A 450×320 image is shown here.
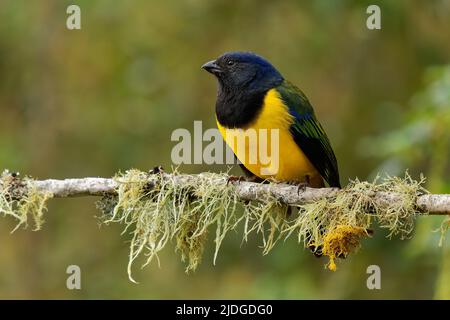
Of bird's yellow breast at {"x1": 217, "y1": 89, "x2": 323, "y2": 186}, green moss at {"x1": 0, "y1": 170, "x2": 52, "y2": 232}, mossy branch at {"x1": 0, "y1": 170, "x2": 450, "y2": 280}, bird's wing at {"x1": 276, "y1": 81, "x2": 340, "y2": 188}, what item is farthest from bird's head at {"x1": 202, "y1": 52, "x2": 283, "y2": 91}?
green moss at {"x1": 0, "y1": 170, "x2": 52, "y2": 232}

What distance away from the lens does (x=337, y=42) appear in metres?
8.45

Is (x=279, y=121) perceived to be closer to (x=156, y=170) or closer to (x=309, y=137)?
(x=309, y=137)

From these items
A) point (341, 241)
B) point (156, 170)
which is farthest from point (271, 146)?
point (341, 241)

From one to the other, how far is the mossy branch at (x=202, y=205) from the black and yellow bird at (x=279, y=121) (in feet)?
2.22

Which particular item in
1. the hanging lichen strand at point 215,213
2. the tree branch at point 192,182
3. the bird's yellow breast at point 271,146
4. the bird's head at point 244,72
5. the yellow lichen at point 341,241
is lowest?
the yellow lichen at point 341,241

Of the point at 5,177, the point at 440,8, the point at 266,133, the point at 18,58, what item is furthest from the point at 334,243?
the point at 18,58

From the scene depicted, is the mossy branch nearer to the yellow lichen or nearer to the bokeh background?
the yellow lichen

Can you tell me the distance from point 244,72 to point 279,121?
56cm

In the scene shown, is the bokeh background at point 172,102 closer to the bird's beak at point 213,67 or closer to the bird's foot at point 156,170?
the bird's beak at point 213,67

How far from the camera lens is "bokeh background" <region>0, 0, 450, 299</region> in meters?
7.92

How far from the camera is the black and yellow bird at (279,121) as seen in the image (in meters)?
5.18

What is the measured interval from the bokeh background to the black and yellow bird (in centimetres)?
197

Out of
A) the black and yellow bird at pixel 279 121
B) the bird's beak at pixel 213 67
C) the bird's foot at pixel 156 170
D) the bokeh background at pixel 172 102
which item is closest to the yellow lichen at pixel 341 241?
the bird's foot at pixel 156 170

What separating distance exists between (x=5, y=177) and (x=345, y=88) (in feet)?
15.7
